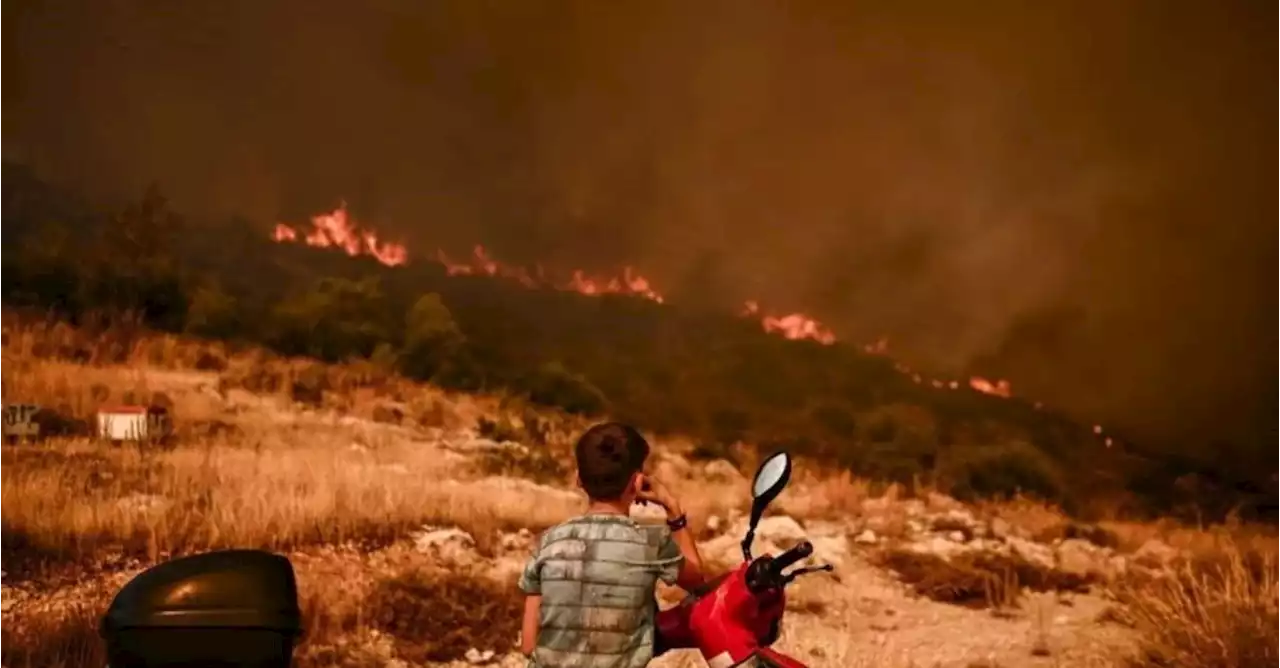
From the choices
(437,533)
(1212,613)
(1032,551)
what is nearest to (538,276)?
(437,533)

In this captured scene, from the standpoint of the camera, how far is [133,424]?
3.76 meters

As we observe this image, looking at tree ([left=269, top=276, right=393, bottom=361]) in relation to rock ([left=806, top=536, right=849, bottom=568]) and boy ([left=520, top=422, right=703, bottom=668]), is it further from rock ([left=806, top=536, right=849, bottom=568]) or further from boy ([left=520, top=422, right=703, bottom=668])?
boy ([left=520, top=422, right=703, bottom=668])

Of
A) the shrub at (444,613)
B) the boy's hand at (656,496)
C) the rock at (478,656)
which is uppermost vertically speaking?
the boy's hand at (656,496)

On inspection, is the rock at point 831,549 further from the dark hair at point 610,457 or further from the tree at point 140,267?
the tree at point 140,267

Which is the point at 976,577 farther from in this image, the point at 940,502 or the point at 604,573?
the point at 604,573

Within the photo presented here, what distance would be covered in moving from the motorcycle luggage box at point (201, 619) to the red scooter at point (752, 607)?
63cm

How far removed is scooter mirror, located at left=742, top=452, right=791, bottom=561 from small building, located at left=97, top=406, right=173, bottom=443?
103 inches

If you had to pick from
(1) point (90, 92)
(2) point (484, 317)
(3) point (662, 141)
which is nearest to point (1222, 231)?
(3) point (662, 141)

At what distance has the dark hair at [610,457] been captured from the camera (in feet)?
7.42

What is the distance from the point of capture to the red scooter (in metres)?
1.65

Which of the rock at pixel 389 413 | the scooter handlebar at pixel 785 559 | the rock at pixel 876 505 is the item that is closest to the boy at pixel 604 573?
the scooter handlebar at pixel 785 559

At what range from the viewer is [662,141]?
4797 mm

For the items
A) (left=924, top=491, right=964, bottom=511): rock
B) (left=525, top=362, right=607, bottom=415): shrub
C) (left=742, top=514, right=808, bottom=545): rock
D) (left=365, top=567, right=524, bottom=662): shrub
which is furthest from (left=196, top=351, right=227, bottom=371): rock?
(left=924, top=491, right=964, bottom=511): rock

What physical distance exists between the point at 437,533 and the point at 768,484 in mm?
2432
